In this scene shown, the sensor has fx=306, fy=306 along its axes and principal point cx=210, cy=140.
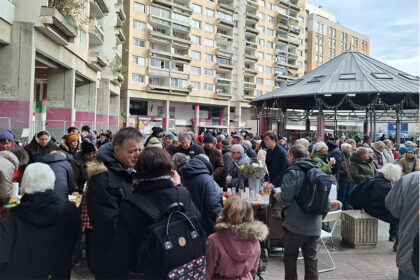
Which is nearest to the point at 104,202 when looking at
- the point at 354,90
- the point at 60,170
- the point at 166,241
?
the point at 166,241

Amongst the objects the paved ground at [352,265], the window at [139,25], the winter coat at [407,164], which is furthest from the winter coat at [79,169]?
the window at [139,25]

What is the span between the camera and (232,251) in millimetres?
2758

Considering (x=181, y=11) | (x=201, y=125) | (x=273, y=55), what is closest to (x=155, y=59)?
(x=181, y=11)

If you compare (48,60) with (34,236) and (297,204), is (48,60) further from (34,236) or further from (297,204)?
(297,204)

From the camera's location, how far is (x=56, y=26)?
1246 centimetres

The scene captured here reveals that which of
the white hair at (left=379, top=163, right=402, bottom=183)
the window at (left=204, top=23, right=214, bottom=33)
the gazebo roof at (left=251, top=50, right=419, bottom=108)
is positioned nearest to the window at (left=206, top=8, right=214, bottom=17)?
the window at (left=204, top=23, right=214, bottom=33)

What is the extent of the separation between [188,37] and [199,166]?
43.9 metres

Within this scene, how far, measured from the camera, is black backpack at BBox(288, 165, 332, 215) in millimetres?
3631

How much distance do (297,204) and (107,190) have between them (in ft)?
8.01

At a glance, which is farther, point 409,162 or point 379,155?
point 379,155

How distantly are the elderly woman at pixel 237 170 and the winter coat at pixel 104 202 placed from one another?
3.51m

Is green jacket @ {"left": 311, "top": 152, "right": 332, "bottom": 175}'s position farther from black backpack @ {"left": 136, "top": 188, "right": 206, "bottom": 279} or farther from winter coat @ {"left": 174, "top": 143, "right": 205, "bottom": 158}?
black backpack @ {"left": 136, "top": 188, "right": 206, "bottom": 279}

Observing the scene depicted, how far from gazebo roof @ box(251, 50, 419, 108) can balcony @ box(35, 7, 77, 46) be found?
10.6 m

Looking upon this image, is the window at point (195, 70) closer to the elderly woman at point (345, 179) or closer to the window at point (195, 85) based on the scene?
the window at point (195, 85)
